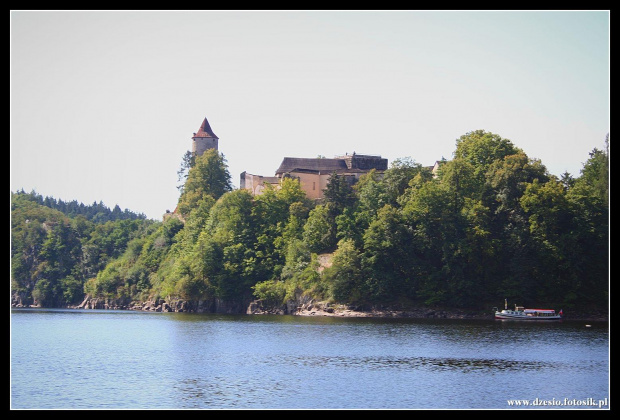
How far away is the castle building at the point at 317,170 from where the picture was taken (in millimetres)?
108312

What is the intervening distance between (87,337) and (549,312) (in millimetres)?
42266

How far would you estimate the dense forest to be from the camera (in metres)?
81.7

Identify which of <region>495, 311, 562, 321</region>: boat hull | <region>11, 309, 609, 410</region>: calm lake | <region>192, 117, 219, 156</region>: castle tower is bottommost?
<region>11, 309, 609, 410</region>: calm lake

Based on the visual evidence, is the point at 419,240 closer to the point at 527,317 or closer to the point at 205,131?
the point at 527,317

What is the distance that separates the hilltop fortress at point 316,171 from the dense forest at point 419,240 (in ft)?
12.3

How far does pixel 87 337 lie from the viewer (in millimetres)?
62031

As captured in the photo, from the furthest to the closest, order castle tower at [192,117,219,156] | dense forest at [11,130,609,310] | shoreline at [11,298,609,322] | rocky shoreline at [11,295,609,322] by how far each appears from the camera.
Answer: castle tower at [192,117,219,156], dense forest at [11,130,609,310], rocky shoreline at [11,295,609,322], shoreline at [11,298,609,322]

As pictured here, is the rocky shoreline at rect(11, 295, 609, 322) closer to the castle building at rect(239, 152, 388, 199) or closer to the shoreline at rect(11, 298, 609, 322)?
the shoreline at rect(11, 298, 609, 322)

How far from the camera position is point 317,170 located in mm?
110000

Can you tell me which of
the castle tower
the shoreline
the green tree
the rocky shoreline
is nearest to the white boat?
the shoreline

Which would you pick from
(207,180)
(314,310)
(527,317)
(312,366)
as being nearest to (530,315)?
(527,317)
